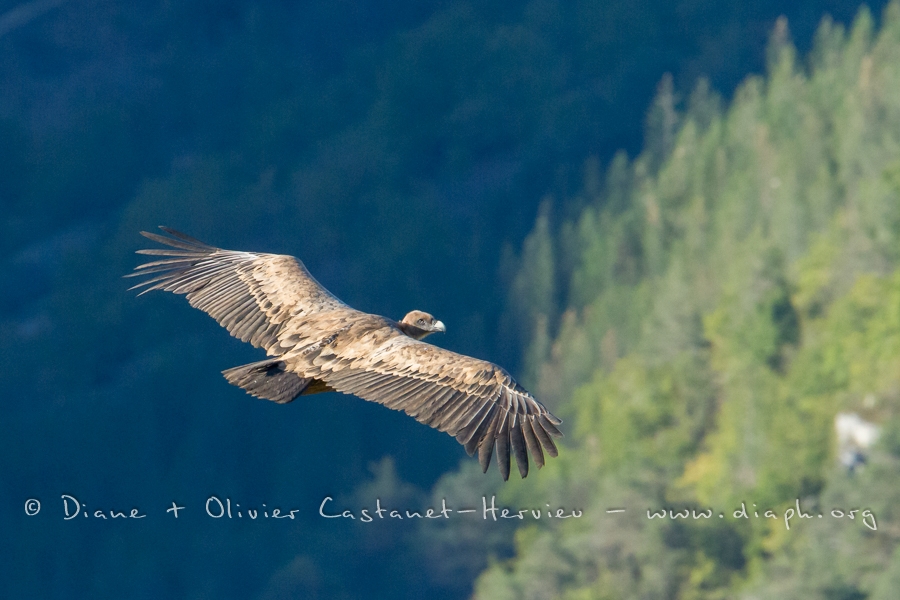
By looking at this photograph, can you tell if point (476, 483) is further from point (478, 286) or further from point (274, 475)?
point (478, 286)

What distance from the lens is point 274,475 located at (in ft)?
349

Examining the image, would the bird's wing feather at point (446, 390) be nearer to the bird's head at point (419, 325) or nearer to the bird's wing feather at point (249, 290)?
the bird's wing feather at point (249, 290)

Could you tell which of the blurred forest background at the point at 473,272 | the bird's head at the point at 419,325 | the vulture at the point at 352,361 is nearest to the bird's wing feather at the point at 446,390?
the vulture at the point at 352,361

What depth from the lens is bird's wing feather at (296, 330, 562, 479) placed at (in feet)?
64.6

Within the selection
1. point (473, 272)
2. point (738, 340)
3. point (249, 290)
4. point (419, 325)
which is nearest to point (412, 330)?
point (419, 325)

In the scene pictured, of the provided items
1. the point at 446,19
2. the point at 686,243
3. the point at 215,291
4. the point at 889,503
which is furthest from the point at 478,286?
the point at 215,291

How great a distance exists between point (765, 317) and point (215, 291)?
89.5m

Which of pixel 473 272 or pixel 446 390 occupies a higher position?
pixel 473 272

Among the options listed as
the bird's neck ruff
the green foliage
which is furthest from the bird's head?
the green foliage

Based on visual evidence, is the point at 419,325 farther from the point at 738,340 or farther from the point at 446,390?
the point at 738,340

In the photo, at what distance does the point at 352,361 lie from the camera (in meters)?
21.6

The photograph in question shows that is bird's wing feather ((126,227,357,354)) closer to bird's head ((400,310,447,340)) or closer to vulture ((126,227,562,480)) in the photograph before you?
vulture ((126,227,562,480))

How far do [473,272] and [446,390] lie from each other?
337 ft

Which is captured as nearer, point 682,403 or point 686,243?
point 682,403
